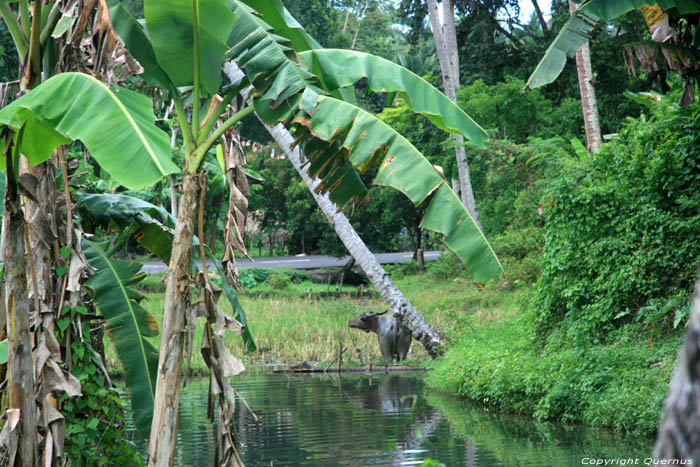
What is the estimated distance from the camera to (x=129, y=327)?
670 cm

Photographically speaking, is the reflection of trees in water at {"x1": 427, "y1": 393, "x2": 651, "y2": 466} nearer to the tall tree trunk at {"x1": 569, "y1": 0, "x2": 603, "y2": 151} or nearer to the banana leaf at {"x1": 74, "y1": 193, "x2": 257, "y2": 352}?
the banana leaf at {"x1": 74, "y1": 193, "x2": 257, "y2": 352}

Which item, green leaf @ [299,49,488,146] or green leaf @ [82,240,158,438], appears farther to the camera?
green leaf @ [82,240,158,438]

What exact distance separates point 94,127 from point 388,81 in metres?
2.53

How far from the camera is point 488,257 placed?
529 centimetres

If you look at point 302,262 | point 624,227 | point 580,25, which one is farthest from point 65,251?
point 302,262

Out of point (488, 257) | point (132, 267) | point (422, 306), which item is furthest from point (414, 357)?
point (488, 257)

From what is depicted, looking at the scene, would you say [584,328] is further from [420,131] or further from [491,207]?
[420,131]

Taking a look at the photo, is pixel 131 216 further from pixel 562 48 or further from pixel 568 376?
pixel 568 376

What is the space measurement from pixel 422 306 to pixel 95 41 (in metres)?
15.2

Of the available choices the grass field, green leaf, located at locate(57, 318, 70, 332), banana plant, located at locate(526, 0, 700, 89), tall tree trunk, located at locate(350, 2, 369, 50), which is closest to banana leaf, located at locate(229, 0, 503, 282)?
green leaf, located at locate(57, 318, 70, 332)

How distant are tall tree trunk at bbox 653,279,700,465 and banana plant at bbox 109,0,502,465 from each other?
4.15 m

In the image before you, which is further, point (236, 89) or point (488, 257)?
point (236, 89)

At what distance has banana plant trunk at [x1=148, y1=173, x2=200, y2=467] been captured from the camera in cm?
526

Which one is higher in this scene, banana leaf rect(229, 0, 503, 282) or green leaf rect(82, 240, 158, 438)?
banana leaf rect(229, 0, 503, 282)
